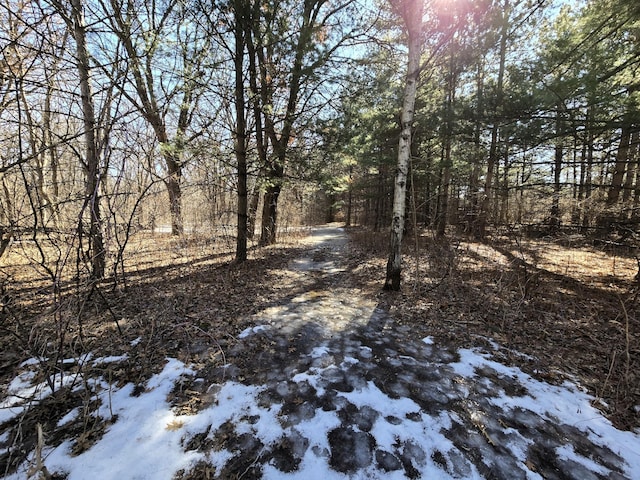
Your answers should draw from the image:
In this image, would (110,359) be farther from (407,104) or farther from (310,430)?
(407,104)

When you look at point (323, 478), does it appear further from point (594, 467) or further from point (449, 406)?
point (594, 467)

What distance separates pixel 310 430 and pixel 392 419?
0.72 meters

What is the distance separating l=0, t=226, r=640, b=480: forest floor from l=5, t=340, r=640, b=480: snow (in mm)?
13

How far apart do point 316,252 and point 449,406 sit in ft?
26.5

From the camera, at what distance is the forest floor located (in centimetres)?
196

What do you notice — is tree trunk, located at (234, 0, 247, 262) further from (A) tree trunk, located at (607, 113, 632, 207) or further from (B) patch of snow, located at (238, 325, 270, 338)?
(A) tree trunk, located at (607, 113, 632, 207)

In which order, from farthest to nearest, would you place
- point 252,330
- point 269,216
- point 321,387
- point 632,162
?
point 269,216, point 632,162, point 252,330, point 321,387

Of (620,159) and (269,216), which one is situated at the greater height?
(620,159)

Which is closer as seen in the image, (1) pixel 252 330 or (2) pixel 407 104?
(1) pixel 252 330

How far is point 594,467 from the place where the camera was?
1.95m

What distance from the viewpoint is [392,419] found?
7.68 feet

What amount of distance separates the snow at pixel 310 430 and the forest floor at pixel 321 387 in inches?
0.5

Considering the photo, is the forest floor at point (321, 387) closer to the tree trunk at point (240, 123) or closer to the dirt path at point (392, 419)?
the dirt path at point (392, 419)

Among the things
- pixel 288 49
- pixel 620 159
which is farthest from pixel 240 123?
pixel 620 159
